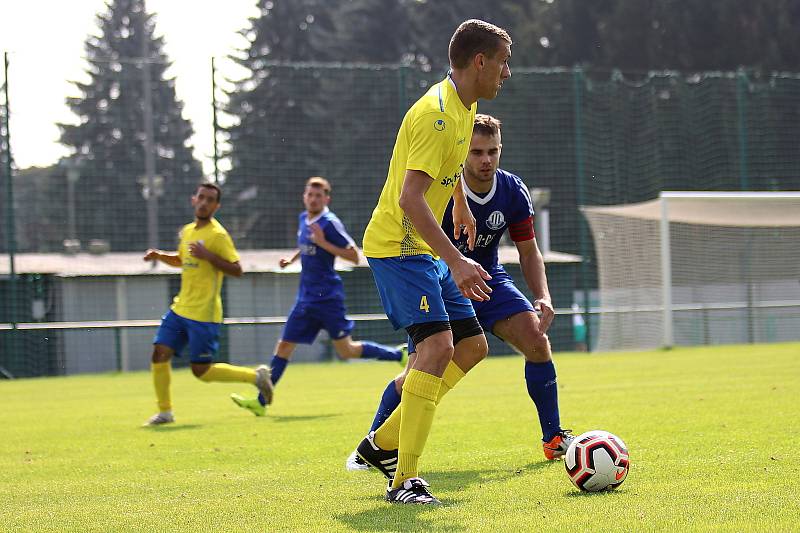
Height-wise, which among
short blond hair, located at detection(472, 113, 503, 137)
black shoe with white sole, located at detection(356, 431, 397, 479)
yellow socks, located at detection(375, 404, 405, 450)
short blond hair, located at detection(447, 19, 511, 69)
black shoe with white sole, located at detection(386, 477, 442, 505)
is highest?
short blond hair, located at detection(447, 19, 511, 69)

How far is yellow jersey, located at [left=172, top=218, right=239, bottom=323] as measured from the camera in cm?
1071

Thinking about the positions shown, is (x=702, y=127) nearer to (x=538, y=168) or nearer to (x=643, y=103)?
(x=643, y=103)

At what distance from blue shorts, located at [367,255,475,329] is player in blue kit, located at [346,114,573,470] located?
4.78ft

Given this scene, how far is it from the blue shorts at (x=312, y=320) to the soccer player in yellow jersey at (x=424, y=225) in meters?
6.34

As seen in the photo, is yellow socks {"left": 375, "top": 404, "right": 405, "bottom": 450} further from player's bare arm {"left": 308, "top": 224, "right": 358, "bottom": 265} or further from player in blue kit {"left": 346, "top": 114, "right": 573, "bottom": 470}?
player's bare arm {"left": 308, "top": 224, "right": 358, "bottom": 265}

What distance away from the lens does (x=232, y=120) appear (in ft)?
68.7

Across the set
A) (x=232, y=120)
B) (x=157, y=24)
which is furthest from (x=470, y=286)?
(x=157, y=24)

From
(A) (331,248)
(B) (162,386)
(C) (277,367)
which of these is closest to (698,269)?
(A) (331,248)

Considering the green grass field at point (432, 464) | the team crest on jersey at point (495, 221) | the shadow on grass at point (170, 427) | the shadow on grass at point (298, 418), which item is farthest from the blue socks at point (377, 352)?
the team crest on jersey at point (495, 221)

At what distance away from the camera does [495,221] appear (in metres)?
7.10

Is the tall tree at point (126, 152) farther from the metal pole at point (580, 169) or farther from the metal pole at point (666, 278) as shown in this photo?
the metal pole at point (666, 278)

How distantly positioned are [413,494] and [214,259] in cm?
582

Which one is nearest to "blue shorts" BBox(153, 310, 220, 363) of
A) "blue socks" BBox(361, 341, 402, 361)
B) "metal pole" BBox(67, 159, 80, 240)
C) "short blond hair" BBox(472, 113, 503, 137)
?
"blue socks" BBox(361, 341, 402, 361)

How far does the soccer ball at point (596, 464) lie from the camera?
5.32 m
